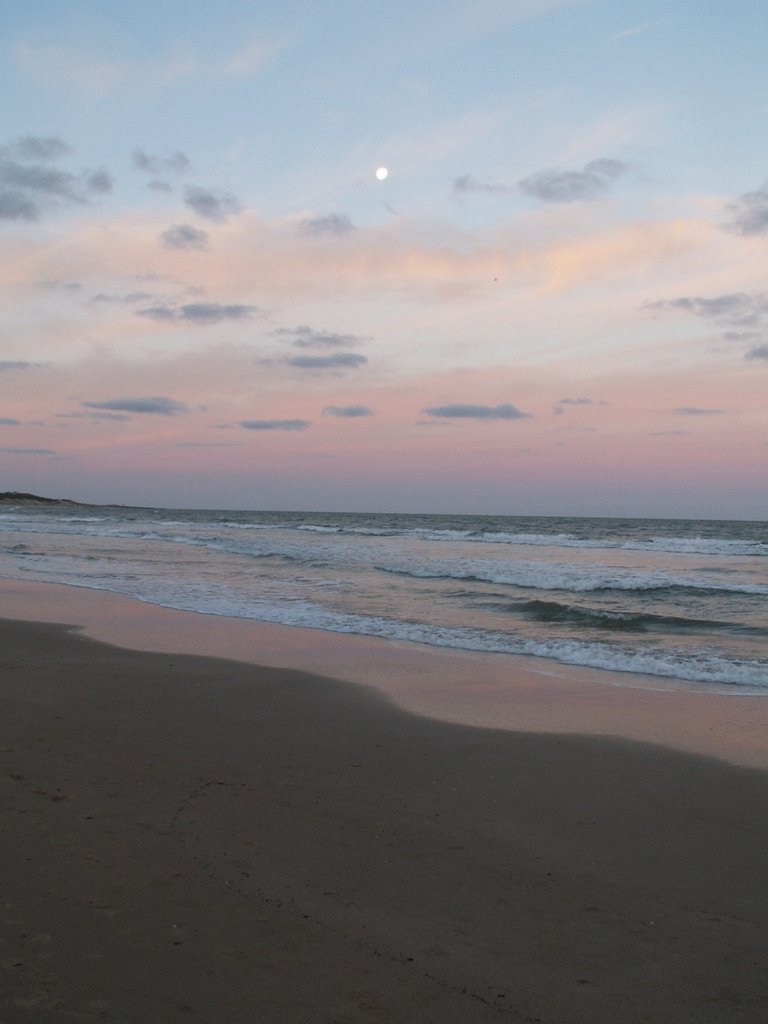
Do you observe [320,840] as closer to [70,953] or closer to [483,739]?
[70,953]

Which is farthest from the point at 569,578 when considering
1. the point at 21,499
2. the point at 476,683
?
the point at 21,499

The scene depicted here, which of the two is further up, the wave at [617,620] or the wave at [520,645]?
the wave at [617,620]

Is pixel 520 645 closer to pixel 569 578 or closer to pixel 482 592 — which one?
pixel 482 592

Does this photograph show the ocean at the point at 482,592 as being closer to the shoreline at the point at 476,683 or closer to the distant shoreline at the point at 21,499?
the shoreline at the point at 476,683

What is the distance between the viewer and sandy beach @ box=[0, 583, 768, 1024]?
11.0 ft

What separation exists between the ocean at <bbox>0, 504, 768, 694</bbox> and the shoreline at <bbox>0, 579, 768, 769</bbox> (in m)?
0.82

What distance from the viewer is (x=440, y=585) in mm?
21859

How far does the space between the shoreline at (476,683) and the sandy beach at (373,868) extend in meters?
0.14

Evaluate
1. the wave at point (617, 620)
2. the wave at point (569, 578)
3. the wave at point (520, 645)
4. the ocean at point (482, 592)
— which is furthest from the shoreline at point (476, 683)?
the wave at point (569, 578)

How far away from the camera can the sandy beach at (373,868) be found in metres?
3.36

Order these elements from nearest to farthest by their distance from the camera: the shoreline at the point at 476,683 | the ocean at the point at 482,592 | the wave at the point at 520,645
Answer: the shoreline at the point at 476,683
the wave at the point at 520,645
the ocean at the point at 482,592

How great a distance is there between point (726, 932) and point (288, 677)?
6934 millimetres

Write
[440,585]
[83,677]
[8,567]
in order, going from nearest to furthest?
1. [83,677]
2. [440,585]
3. [8,567]

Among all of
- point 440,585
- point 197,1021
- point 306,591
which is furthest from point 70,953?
point 440,585
